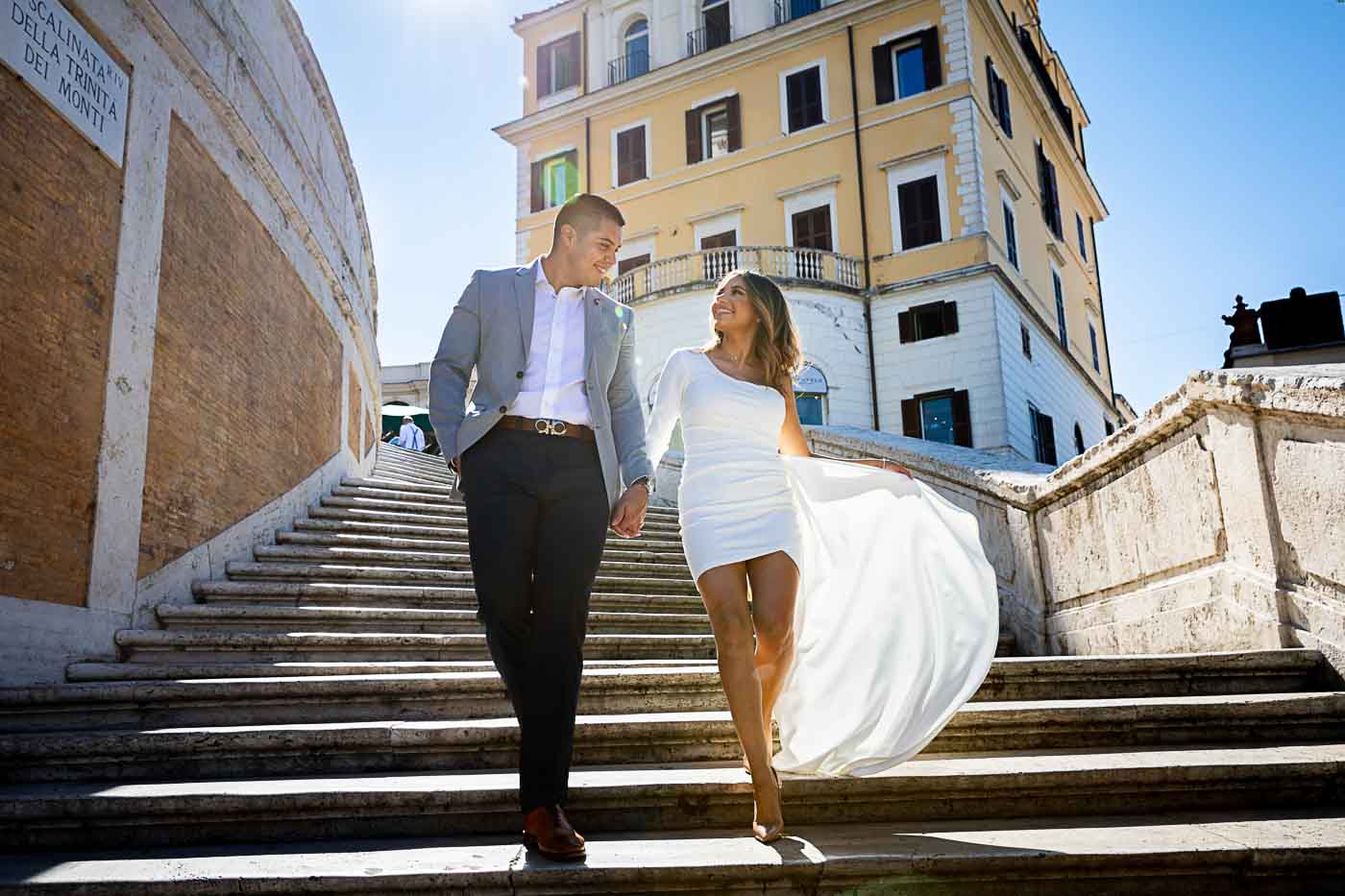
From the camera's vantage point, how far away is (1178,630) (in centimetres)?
479

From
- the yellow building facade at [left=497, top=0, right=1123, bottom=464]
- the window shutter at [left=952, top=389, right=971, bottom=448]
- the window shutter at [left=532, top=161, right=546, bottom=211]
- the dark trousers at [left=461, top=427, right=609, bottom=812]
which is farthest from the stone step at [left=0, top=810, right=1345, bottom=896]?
the window shutter at [left=532, top=161, right=546, bottom=211]

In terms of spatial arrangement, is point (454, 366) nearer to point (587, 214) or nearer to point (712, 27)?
point (587, 214)

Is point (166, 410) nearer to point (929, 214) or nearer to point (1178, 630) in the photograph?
point (1178, 630)

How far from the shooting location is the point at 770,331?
11.6ft

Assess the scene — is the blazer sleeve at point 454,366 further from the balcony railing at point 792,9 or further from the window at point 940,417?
the balcony railing at point 792,9

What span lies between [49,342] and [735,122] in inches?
847

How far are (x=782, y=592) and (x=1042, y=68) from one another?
28397mm

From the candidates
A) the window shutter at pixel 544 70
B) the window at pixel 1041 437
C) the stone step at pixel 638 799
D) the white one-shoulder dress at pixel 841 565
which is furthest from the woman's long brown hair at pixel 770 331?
the window shutter at pixel 544 70

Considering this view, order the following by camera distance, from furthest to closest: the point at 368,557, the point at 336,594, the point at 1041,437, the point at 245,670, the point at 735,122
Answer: the point at 735,122 → the point at 1041,437 → the point at 368,557 → the point at 336,594 → the point at 245,670

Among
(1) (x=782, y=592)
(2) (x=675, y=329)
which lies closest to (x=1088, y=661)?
(1) (x=782, y=592)

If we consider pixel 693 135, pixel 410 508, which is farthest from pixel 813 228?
pixel 410 508

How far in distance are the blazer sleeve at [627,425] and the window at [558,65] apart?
25831mm

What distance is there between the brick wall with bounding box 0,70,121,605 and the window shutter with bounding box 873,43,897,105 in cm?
2002

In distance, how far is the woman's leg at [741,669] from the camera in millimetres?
2789
